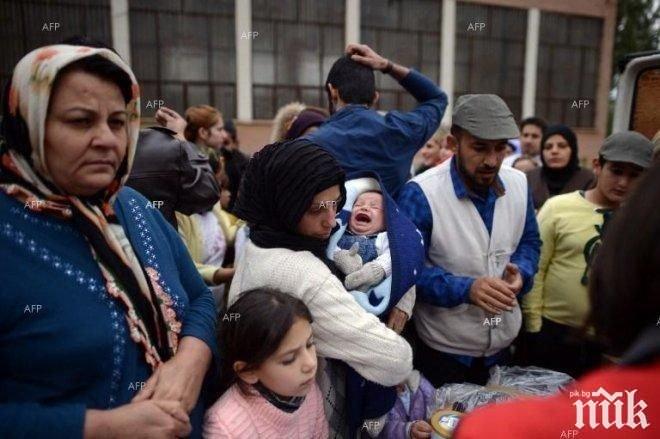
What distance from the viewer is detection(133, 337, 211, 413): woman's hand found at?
1153 mm

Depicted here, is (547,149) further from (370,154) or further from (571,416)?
(571,416)

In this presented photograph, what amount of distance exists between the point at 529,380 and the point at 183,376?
4.90ft

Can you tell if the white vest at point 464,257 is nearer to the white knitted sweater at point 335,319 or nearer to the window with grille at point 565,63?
the white knitted sweater at point 335,319

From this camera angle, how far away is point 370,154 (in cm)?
212

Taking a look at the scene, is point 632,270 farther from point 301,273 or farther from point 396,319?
point 396,319

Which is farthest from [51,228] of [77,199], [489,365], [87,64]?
[489,365]

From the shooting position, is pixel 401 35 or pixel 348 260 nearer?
pixel 348 260

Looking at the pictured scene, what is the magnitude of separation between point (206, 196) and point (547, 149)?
304 cm

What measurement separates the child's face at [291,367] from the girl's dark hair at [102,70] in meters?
0.77

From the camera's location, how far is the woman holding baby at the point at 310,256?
141 cm

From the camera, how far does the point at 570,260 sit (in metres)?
2.48

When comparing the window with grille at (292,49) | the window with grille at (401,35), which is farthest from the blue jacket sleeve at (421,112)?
the window with grille at (401,35)

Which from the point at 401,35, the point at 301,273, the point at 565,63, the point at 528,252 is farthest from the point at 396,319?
A: the point at 565,63

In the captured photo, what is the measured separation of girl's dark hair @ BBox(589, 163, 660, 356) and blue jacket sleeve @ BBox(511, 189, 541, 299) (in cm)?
147
